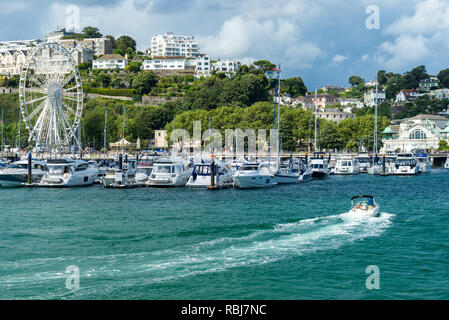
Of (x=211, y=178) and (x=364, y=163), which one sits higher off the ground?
(x=364, y=163)

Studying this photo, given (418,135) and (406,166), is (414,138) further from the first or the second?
(406,166)

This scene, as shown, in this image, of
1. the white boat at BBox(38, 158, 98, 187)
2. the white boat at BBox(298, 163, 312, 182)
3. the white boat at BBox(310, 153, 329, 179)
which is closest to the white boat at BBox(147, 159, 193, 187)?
the white boat at BBox(38, 158, 98, 187)

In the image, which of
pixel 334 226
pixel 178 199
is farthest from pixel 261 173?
pixel 334 226

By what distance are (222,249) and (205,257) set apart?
71.9 inches

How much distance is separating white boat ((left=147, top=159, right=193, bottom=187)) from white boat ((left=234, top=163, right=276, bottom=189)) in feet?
20.1

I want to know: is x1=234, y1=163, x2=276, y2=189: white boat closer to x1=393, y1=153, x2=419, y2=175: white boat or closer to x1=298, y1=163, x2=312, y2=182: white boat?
x1=298, y1=163, x2=312, y2=182: white boat

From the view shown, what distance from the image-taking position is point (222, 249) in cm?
2603

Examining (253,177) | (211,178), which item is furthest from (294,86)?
(211,178)

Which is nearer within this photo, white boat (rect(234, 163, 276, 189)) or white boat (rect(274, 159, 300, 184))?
white boat (rect(234, 163, 276, 189))

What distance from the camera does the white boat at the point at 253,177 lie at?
185ft

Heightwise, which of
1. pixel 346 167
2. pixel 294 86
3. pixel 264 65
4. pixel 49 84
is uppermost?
pixel 264 65

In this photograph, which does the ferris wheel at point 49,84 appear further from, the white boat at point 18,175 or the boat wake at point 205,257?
the boat wake at point 205,257

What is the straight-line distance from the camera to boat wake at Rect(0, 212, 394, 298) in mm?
21011

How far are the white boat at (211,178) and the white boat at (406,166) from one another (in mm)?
31206
